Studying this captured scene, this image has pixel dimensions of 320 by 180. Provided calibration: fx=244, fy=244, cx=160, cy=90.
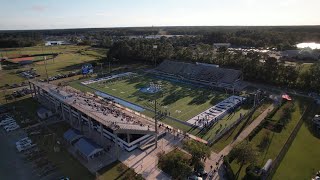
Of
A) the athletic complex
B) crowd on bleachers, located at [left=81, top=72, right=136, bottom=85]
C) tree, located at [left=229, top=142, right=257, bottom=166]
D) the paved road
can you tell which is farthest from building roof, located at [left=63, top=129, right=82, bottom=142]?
crowd on bleachers, located at [left=81, top=72, right=136, bottom=85]

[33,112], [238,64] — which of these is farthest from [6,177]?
[238,64]

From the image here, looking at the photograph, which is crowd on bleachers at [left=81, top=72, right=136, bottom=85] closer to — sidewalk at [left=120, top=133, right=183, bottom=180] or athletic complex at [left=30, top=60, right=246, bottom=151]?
athletic complex at [left=30, top=60, right=246, bottom=151]

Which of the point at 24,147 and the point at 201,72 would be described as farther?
the point at 201,72

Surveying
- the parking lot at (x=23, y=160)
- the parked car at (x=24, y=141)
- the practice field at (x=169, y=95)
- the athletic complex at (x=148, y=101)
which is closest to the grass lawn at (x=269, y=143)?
the athletic complex at (x=148, y=101)

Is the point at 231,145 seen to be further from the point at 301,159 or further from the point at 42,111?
the point at 42,111

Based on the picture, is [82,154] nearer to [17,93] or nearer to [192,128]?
[192,128]

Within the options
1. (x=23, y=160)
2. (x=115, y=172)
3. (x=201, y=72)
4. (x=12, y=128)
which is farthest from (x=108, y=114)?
(x=201, y=72)
